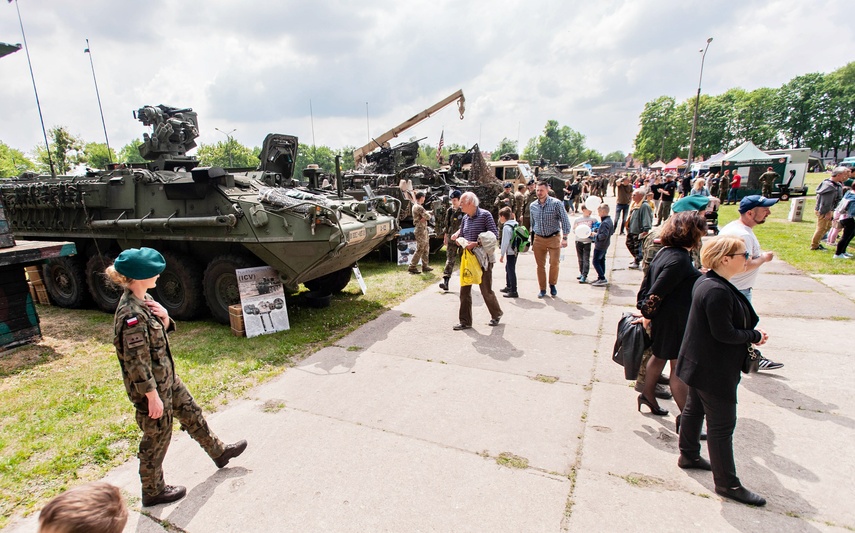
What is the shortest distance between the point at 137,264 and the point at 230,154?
20337 mm

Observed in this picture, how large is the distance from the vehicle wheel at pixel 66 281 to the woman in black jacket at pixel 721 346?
905 cm

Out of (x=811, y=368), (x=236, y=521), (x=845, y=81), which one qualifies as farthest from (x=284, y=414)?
(x=845, y=81)

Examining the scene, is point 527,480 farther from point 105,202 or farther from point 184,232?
point 105,202

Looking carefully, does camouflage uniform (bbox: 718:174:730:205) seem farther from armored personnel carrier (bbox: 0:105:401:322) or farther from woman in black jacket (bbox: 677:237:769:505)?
woman in black jacket (bbox: 677:237:769:505)

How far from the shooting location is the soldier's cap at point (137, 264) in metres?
2.57

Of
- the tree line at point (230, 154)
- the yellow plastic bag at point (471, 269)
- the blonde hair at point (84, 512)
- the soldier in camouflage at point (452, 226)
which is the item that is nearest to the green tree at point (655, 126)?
the tree line at point (230, 154)

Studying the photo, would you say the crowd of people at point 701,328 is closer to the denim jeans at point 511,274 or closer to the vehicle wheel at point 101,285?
the denim jeans at point 511,274

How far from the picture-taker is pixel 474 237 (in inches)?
233

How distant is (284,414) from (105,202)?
533cm

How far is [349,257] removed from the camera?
6.72 m

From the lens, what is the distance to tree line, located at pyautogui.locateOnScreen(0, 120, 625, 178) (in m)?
28.6

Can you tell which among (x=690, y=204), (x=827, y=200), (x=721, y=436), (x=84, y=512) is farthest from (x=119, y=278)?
(x=827, y=200)

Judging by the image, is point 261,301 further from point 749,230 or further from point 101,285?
point 749,230

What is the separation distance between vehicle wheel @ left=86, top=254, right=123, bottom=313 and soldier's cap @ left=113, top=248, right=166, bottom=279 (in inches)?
221
